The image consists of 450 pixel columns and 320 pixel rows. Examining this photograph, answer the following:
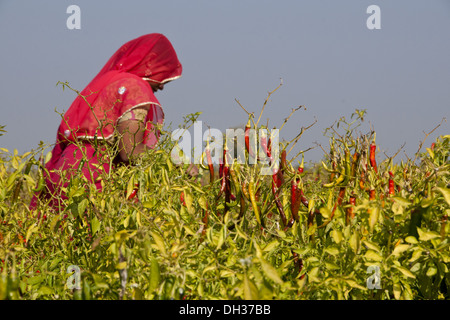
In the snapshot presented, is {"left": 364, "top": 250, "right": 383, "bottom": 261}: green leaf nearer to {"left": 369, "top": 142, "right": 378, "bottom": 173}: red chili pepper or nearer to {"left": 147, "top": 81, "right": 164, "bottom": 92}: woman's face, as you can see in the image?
{"left": 369, "top": 142, "right": 378, "bottom": 173}: red chili pepper

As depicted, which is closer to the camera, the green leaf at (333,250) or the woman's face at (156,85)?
the green leaf at (333,250)

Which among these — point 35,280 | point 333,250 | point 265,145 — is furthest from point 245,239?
point 35,280

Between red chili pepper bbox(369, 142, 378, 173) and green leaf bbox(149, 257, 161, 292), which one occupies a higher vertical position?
red chili pepper bbox(369, 142, 378, 173)

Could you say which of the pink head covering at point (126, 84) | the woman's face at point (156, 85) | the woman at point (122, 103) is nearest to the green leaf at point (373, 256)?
the woman at point (122, 103)

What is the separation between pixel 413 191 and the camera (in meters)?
1.16

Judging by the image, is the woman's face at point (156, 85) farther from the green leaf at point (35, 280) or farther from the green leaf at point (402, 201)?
the green leaf at point (402, 201)

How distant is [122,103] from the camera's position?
8.60ft

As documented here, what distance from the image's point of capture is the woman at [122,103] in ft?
7.75

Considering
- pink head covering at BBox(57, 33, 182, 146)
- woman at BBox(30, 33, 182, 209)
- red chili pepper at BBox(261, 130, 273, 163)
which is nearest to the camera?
red chili pepper at BBox(261, 130, 273, 163)

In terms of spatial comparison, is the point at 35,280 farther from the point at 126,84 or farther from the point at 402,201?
the point at 126,84

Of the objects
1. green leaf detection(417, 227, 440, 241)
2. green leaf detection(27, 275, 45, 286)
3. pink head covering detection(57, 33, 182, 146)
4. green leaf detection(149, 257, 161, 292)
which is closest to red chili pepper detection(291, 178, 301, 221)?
green leaf detection(417, 227, 440, 241)

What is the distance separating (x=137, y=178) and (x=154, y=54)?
7.01ft

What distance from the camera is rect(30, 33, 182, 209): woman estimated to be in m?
2.36
